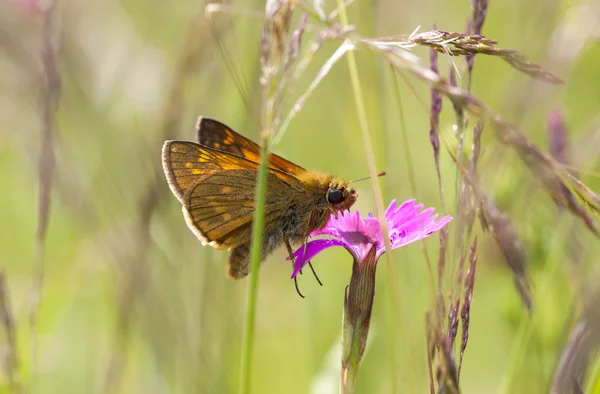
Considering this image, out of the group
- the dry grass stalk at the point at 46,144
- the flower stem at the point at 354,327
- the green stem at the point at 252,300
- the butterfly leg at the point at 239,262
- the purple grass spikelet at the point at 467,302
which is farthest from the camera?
the butterfly leg at the point at 239,262

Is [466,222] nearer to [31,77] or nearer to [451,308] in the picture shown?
[451,308]

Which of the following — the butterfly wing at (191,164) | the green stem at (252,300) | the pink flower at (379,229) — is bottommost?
the green stem at (252,300)

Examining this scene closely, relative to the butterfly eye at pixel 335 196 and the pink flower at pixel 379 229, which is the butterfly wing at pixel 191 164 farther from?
the pink flower at pixel 379 229

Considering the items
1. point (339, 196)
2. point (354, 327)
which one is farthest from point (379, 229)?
point (339, 196)

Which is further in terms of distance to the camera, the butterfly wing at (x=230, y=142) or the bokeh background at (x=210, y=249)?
the butterfly wing at (x=230, y=142)

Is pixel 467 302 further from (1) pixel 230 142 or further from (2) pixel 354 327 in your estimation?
(1) pixel 230 142

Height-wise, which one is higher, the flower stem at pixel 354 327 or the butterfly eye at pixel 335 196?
the butterfly eye at pixel 335 196

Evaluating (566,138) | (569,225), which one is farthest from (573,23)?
(569,225)

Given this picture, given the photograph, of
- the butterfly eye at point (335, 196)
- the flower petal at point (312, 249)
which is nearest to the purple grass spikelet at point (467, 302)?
the flower petal at point (312, 249)
